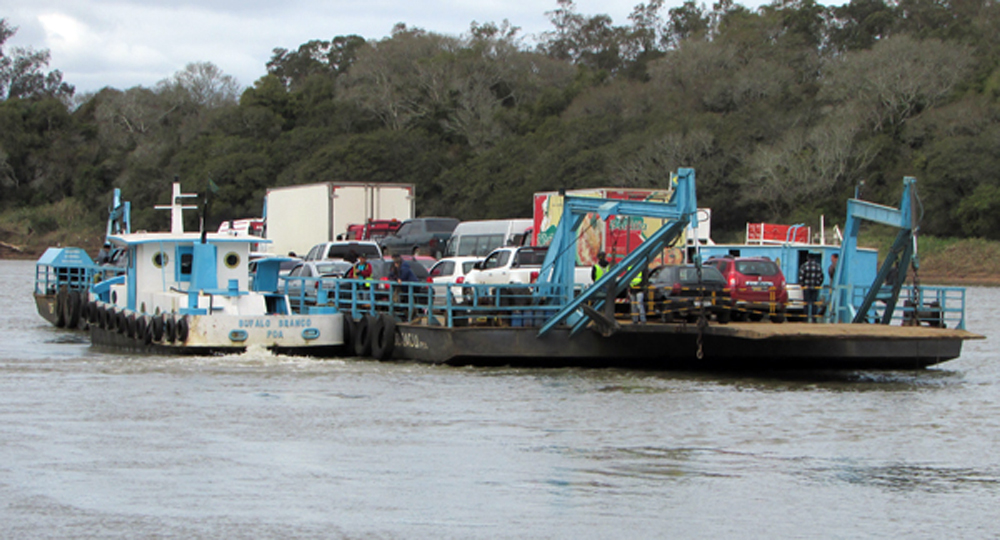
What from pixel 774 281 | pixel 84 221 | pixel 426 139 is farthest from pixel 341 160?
pixel 774 281

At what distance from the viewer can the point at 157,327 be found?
70.4ft

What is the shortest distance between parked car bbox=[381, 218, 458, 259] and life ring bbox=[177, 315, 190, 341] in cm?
1504

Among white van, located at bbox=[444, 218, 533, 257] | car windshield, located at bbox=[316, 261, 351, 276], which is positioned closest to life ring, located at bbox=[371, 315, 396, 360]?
car windshield, located at bbox=[316, 261, 351, 276]

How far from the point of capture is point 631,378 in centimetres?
1941

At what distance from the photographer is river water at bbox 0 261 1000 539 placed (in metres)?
9.78

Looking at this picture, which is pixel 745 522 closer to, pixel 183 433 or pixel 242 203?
pixel 183 433

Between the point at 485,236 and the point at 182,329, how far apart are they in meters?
14.5

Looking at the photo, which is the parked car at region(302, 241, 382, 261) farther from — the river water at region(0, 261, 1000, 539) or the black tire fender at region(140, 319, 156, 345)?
the river water at region(0, 261, 1000, 539)

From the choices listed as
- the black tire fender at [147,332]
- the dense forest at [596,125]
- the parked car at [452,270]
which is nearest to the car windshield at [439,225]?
the parked car at [452,270]

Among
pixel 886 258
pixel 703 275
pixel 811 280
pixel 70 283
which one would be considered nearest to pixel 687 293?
pixel 703 275

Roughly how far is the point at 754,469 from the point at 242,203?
76.8 m

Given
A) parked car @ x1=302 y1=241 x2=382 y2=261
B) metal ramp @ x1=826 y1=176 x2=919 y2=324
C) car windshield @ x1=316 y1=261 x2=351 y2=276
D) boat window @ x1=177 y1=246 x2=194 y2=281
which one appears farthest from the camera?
parked car @ x1=302 y1=241 x2=382 y2=261

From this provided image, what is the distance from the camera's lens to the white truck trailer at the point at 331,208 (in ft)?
127

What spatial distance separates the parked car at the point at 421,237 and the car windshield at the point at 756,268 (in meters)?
14.0
